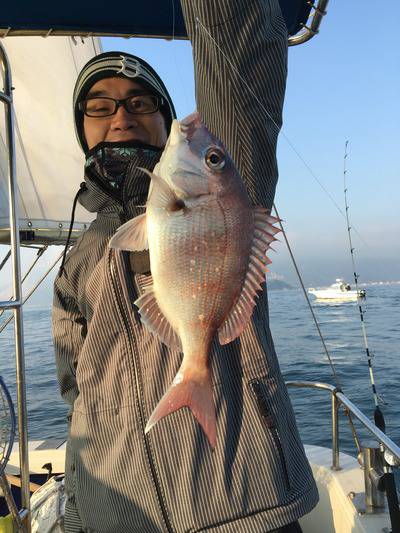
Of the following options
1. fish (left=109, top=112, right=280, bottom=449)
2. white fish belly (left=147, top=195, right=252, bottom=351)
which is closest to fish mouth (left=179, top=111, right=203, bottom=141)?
fish (left=109, top=112, right=280, bottom=449)

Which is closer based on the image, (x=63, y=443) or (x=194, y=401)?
(x=194, y=401)

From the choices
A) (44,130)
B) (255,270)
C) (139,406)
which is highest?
(44,130)

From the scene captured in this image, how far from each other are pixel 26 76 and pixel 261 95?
21.5ft

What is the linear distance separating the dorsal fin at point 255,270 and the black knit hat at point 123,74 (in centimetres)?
96

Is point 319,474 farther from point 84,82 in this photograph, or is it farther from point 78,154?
point 78,154

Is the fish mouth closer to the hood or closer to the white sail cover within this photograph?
the hood

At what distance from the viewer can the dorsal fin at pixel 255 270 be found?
4.25ft


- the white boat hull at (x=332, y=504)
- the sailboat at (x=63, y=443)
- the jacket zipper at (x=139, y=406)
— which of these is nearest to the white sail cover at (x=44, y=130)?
the sailboat at (x=63, y=443)

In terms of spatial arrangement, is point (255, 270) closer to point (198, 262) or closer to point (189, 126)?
point (198, 262)

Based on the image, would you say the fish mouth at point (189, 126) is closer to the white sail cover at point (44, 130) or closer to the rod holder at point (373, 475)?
the rod holder at point (373, 475)

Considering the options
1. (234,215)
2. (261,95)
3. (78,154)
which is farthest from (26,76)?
(234,215)

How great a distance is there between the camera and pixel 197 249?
126 centimetres

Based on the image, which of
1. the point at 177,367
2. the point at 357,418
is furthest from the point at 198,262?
the point at 357,418

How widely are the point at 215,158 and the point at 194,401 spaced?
2.14ft
